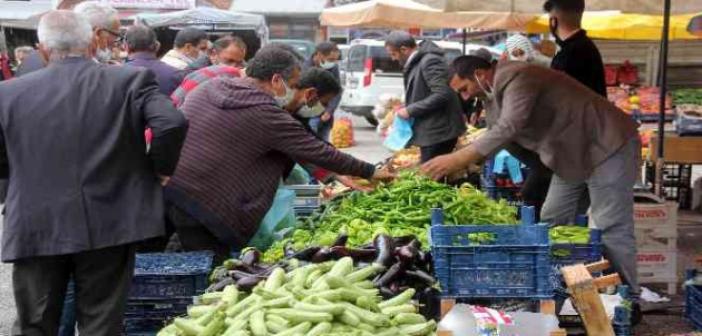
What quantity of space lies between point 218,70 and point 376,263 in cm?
334

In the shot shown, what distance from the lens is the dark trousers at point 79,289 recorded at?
446cm

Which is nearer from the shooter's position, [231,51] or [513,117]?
[513,117]

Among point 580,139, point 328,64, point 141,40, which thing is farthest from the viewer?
point 328,64

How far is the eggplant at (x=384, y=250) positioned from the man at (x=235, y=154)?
80 centimetres

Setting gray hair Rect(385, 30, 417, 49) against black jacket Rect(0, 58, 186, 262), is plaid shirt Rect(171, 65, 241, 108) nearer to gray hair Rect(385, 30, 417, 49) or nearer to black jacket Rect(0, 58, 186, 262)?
black jacket Rect(0, 58, 186, 262)

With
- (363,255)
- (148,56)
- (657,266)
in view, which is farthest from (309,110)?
(657,266)

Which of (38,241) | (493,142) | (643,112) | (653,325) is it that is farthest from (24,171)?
(643,112)

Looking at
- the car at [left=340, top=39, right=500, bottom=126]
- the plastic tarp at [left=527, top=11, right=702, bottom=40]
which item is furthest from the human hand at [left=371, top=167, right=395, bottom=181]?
the car at [left=340, top=39, right=500, bottom=126]

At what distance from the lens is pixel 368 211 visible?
18.5 ft

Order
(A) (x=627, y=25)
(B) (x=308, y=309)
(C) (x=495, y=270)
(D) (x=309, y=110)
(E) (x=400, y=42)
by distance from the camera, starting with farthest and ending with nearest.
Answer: (A) (x=627, y=25) → (E) (x=400, y=42) → (D) (x=309, y=110) → (C) (x=495, y=270) → (B) (x=308, y=309)

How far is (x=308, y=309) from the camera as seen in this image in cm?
379

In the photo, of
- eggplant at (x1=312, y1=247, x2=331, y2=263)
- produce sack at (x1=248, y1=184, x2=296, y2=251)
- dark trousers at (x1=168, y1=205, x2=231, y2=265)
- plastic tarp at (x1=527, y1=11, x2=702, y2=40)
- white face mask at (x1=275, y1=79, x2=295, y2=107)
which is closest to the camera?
eggplant at (x1=312, y1=247, x2=331, y2=263)

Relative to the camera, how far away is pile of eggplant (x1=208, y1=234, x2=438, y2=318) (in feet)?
14.8

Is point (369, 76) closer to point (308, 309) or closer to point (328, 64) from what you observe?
point (328, 64)
